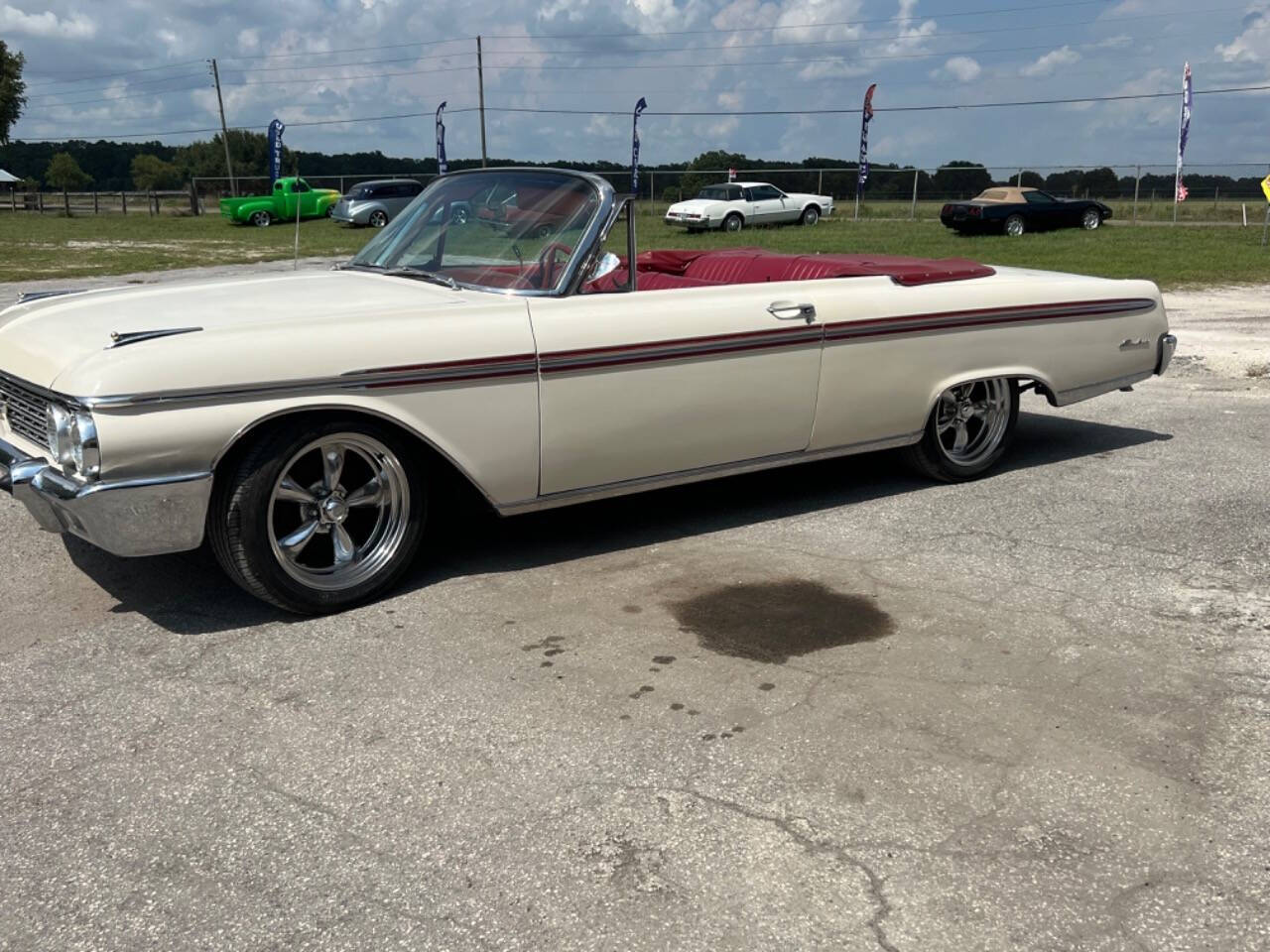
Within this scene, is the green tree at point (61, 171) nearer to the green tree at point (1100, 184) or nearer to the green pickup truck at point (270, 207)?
the green pickup truck at point (270, 207)

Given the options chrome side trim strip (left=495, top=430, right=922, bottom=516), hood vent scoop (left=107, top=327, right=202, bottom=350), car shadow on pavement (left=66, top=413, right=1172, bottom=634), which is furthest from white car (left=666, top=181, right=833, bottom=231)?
hood vent scoop (left=107, top=327, right=202, bottom=350)

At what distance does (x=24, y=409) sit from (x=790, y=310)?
293 cm

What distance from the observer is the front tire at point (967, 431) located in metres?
5.79

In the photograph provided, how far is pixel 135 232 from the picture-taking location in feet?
109

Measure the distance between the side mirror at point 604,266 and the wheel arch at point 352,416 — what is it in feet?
3.06

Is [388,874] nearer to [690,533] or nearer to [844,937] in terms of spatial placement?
[844,937]

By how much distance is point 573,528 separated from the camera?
205 inches

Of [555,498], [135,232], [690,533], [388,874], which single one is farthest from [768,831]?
[135,232]

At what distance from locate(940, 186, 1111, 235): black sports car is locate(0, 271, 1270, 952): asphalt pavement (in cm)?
2352

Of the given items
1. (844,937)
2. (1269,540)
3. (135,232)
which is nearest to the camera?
(844,937)

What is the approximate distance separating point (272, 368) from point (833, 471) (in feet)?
10.7

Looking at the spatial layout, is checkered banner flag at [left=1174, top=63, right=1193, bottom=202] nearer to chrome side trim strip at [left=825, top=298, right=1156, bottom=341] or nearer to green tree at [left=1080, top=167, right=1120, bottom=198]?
green tree at [left=1080, top=167, right=1120, bottom=198]

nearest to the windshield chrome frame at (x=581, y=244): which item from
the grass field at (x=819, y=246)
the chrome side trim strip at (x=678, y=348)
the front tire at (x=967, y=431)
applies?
the chrome side trim strip at (x=678, y=348)

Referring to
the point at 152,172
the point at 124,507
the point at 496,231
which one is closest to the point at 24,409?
the point at 124,507
